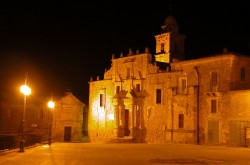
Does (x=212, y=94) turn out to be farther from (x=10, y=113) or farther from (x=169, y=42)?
(x=10, y=113)

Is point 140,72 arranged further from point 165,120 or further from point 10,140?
point 10,140

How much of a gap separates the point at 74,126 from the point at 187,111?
77.9 feet

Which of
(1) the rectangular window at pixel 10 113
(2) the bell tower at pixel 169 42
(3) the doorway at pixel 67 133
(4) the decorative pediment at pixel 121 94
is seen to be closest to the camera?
(4) the decorative pediment at pixel 121 94

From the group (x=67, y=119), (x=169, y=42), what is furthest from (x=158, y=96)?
(x=67, y=119)

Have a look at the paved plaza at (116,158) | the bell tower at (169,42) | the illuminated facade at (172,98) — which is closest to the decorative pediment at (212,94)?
the illuminated facade at (172,98)

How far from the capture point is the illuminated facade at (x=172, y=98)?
44.4 m

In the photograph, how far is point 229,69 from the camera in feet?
146

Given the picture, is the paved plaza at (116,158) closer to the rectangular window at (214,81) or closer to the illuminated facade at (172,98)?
the illuminated facade at (172,98)

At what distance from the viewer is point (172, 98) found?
51.1 meters

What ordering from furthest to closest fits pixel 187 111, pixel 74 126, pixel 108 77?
pixel 74 126, pixel 108 77, pixel 187 111

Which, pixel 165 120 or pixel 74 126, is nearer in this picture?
pixel 165 120

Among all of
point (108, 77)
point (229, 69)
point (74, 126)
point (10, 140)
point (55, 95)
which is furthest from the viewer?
point (55, 95)

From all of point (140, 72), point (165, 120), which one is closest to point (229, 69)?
point (165, 120)

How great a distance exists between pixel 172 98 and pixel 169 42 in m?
14.8
